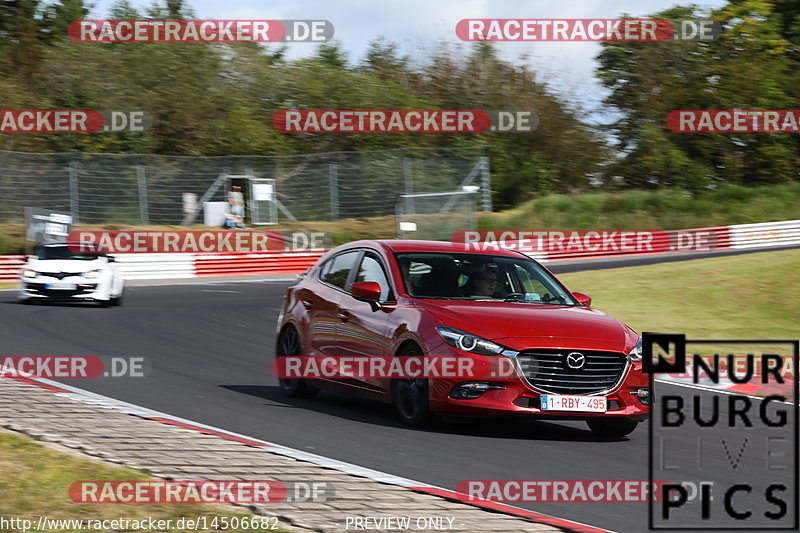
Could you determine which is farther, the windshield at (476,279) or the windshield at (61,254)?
the windshield at (61,254)

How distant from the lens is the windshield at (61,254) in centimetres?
2186

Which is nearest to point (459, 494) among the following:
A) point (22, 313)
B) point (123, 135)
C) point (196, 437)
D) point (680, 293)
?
point (196, 437)

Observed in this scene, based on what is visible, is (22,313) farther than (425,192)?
No

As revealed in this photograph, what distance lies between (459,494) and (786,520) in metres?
1.78

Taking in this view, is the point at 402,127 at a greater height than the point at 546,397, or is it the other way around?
the point at 402,127

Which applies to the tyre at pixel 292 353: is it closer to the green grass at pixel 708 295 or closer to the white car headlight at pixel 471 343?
the white car headlight at pixel 471 343

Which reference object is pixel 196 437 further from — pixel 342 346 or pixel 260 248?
pixel 260 248

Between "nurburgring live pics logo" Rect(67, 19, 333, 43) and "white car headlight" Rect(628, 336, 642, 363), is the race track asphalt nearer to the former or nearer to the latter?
"white car headlight" Rect(628, 336, 642, 363)

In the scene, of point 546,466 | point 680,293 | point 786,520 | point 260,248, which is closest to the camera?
point 786,520

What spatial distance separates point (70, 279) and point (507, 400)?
14230mm

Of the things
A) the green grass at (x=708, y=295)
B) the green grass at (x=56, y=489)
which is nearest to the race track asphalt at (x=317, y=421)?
the green grass at (x=56, y=489)

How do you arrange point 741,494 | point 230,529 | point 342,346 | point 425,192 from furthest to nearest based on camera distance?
1. point 425,192
2. point 342,346
3. point 741,494
4. point 230,529

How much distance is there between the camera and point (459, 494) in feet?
21.5

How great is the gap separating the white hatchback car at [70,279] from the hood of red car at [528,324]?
1313 cm
